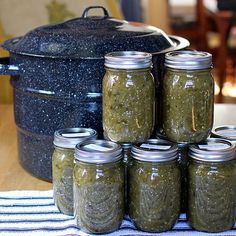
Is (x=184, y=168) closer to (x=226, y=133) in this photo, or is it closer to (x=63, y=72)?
(x=226, y=133)

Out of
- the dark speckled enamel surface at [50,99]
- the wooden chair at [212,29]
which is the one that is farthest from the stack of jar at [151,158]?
the wooden chair at [212,29]

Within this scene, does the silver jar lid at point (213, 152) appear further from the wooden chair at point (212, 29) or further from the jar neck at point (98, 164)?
the wooden chair at point (212, 29)

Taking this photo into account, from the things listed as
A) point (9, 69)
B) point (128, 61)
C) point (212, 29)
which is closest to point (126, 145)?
point (128, 61)

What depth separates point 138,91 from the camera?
33.2 inches

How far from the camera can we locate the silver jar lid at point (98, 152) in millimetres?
786

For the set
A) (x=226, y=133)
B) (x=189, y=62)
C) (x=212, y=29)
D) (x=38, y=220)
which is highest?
(x=189, y=62)

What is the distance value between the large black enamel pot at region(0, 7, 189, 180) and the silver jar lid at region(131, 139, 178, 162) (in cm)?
17

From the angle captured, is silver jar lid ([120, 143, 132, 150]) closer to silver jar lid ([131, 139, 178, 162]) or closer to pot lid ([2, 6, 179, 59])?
silver jar lid ([131, 139, 178, 162])

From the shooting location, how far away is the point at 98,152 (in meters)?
0.79

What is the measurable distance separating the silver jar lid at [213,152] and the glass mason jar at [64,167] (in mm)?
169

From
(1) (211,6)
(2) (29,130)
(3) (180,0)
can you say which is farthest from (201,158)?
(3) (180,0)

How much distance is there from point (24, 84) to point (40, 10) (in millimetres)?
772

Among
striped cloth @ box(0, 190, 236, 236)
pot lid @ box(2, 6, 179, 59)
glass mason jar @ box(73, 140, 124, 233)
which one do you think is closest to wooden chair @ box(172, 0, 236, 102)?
pot lid @ box(2, 6, 179, 59)

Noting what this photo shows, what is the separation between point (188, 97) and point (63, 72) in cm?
24
